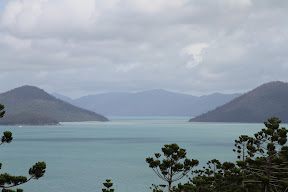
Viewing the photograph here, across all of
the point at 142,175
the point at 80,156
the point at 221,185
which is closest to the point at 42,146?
the point at 80,156

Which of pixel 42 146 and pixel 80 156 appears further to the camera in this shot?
pixel 42 146

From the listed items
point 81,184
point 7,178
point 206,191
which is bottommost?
point 81,184

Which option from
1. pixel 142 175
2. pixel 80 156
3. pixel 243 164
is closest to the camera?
pixel 243 164

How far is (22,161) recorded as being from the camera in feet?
442

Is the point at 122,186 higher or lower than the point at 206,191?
lower

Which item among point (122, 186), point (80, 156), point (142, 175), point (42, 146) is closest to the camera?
point (122, 186)

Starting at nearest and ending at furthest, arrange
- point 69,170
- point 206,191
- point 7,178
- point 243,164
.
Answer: point 7,178
point 243,164
point 206,191
point 69,170

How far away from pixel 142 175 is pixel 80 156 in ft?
166

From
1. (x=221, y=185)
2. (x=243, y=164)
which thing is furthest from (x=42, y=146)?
(x=243, y=164)

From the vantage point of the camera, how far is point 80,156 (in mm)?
146375

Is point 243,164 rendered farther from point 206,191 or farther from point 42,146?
point 42,146

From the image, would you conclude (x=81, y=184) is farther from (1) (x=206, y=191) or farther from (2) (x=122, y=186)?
(1) (x=206, y=191)

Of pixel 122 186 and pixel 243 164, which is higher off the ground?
pixel 243 164

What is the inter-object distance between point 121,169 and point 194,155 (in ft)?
126
